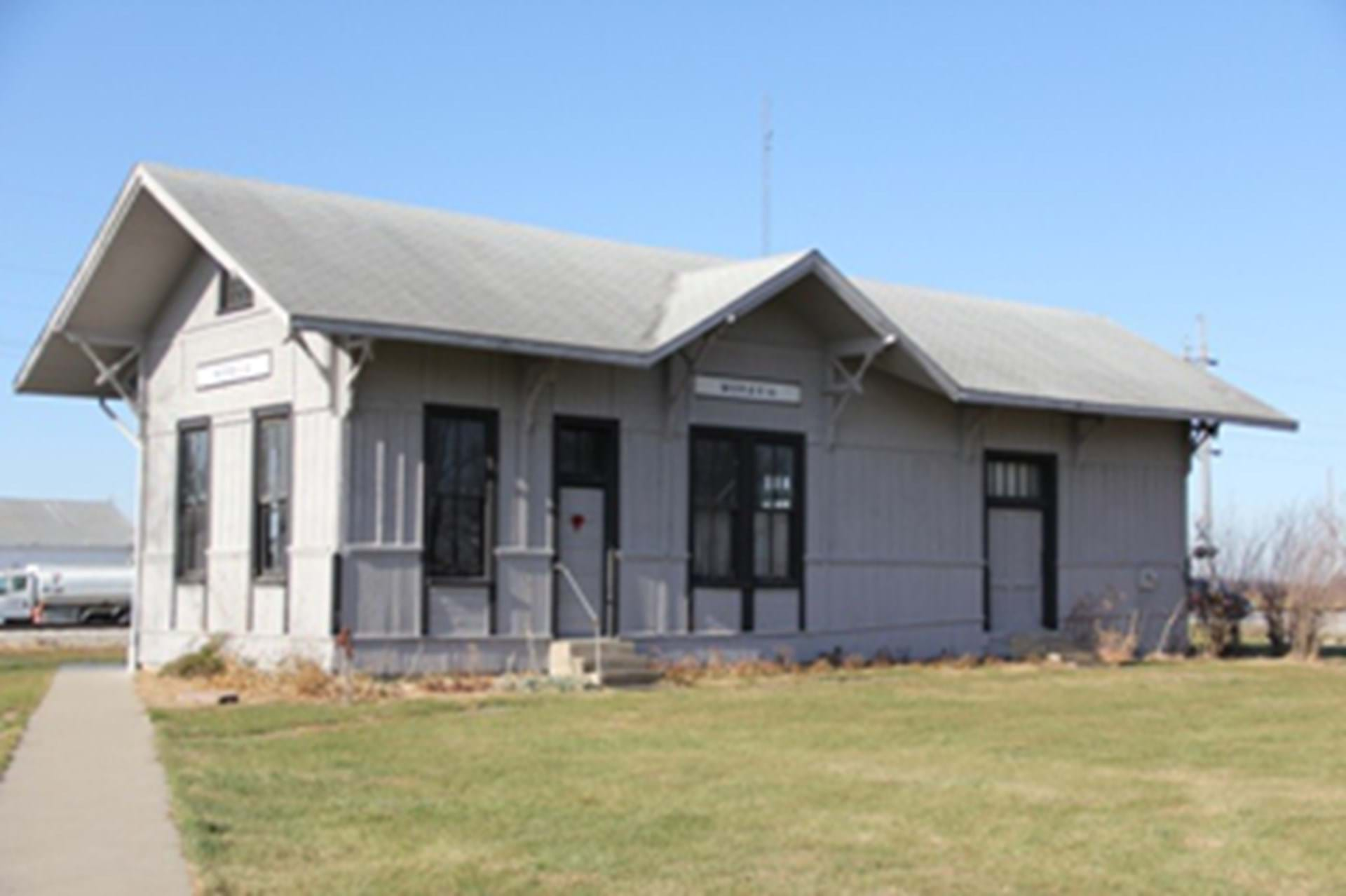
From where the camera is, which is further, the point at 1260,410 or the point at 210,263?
the point at 1260,410

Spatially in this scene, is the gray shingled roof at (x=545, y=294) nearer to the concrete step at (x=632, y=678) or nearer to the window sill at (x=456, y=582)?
the window sill at (x=456, y=582)

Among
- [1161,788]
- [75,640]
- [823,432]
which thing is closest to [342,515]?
[823,432]

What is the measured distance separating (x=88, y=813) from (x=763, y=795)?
161 inches

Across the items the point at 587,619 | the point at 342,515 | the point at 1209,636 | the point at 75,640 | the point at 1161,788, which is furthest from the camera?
the point at 75,640

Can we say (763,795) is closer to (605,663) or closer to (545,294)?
(605,663)

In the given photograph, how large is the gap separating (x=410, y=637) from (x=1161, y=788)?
31.9 ft

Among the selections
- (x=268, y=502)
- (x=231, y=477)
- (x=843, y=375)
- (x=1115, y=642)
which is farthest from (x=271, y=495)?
(x=1115, y=642)

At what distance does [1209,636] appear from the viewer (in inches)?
1035

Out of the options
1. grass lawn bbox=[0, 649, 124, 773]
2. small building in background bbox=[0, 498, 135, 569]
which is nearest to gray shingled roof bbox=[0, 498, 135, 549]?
small building in background bbox=[0, 498, 135, 569]

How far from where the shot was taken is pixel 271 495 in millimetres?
19438

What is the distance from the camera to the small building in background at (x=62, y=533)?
243 feet

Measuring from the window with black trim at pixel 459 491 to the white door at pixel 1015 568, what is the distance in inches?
326

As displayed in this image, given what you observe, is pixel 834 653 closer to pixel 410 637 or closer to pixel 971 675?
pixel 971 675

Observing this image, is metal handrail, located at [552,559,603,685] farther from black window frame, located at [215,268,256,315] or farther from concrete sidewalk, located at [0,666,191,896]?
concrete sidewalk, located at [0,666,191,896]
